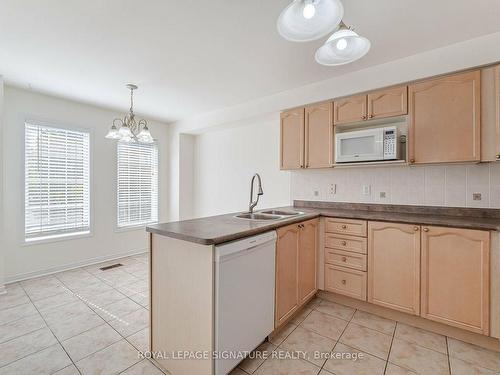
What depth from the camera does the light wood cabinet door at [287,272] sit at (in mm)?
1904

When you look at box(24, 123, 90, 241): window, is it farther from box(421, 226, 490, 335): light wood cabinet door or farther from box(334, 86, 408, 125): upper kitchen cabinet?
box(421, 226, 490, 335): light wood cabinet door

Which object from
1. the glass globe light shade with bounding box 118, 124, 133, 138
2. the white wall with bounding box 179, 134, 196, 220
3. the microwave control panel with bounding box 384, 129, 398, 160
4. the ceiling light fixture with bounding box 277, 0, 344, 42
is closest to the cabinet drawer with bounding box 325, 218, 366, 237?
the microwave control panel with bounding box 384, 129, 398, 160

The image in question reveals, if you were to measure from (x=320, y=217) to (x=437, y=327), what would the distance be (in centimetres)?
133

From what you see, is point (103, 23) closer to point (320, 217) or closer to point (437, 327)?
point (320, 217)

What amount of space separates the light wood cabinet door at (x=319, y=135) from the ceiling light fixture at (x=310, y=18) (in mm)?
1664

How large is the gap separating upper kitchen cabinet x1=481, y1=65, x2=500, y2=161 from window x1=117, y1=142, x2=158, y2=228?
4.64 m

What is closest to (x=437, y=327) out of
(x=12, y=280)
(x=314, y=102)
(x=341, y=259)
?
(x=341, y=259)

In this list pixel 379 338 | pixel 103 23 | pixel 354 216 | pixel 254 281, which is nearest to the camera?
pixel 254 281

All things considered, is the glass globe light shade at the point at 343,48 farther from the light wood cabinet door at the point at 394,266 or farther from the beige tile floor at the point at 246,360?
the beige tile floor at the point at 246,360

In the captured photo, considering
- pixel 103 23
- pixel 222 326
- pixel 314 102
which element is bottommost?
pixel 222 326

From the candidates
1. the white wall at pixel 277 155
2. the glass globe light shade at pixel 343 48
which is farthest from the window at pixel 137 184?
the glass globe light shade at pixel 343 48

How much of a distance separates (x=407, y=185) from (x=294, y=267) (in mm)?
1564

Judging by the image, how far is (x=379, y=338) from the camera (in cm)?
194

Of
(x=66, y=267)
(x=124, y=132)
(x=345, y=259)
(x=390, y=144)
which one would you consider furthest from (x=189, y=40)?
(x=66, y=267)
